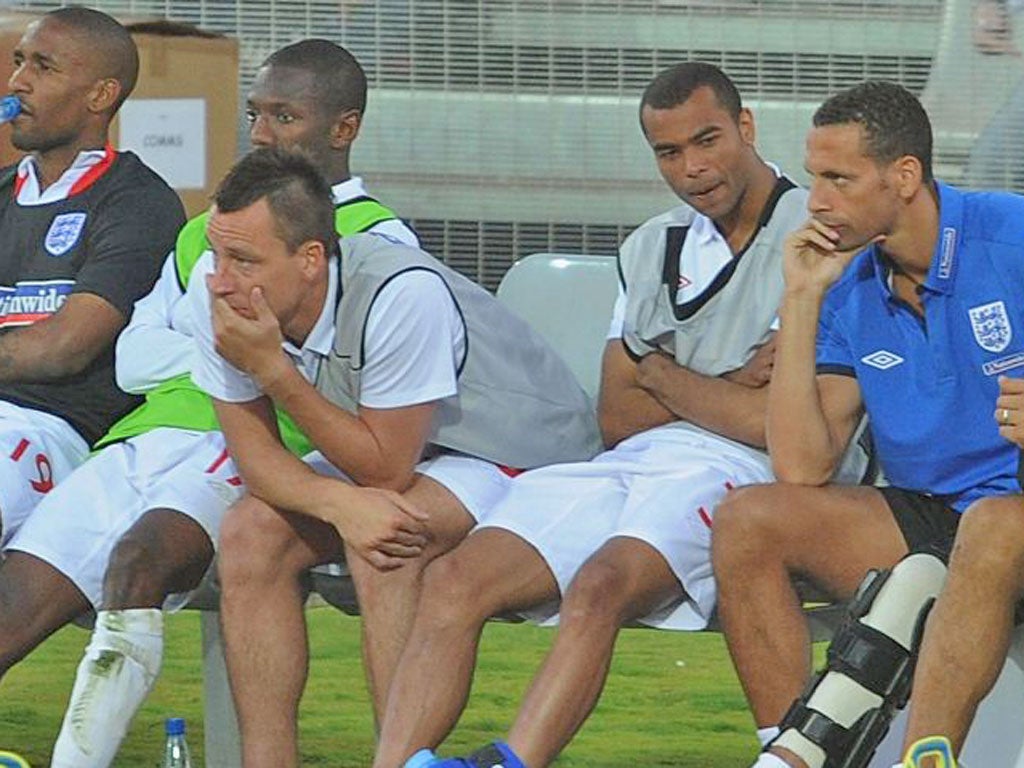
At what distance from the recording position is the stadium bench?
14.6 ft

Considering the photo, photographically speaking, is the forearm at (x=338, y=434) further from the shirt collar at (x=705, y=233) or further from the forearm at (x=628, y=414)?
the shirt collar at (x=705, y=233)

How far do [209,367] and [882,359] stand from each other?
117cm

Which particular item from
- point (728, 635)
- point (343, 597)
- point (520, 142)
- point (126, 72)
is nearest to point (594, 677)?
point (728, 635)

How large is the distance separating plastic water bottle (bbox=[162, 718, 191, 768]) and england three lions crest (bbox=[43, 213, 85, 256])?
97 cm

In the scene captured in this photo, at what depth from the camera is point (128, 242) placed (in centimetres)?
502

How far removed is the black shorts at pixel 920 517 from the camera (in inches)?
170

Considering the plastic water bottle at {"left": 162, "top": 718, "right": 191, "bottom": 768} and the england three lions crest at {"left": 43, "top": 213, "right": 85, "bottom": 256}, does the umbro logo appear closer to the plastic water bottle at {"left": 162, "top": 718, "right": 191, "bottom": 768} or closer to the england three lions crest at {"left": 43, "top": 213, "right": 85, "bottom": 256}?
the plastic water bottle at {"left": 162, "top": 718, "right": 191, "bottom": 768}

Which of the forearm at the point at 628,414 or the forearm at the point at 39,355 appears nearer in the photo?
the forearm at the point at 628,414

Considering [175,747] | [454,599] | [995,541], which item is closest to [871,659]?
[995,541]

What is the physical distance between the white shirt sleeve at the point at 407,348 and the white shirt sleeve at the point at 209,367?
21cm

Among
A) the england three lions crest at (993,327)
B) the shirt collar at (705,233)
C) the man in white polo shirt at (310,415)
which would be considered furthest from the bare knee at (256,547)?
the england three lions crest at (993,327)

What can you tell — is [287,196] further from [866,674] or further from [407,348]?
[866,674]

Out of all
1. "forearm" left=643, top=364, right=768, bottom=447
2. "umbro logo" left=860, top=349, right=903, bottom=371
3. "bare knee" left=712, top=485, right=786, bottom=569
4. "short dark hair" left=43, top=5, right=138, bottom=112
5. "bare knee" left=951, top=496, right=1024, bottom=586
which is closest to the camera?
"bare knee" left=951, top=496, right=1024, bottom=586

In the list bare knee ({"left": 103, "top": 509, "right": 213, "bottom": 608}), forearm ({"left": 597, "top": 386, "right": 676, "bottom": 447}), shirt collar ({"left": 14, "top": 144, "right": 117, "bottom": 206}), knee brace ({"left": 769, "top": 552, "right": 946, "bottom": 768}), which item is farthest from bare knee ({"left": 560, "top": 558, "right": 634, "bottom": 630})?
shirt collar ({"left": 14, "top": 144, "right": 117, "bottom": 206})
